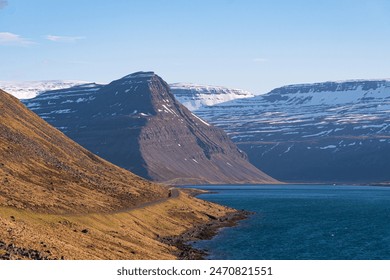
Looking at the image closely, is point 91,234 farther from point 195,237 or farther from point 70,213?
point 195,237

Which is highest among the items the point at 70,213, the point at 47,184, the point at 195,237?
the point at 47,184

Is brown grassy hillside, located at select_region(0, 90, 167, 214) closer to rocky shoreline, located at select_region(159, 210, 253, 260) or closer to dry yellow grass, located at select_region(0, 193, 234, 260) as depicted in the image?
dry yellow grass, located at select_region(0, 193, 234, 260)

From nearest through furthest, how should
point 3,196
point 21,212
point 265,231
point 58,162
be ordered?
point 21,212
point 3,196
point 265,231
point 58,162

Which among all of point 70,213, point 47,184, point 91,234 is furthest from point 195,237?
point 91,234

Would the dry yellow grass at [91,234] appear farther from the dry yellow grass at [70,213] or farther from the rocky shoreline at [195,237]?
the rocky shoreline at [195,237]

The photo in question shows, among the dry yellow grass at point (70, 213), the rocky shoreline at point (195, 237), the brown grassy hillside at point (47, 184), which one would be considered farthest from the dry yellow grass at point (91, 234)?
the brown grassy hillside at point (47, 184)

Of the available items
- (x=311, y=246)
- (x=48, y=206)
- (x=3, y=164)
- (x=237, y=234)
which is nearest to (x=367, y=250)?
(x=311, y=246)

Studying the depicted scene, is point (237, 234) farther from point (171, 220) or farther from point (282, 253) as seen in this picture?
point (282, 253)
